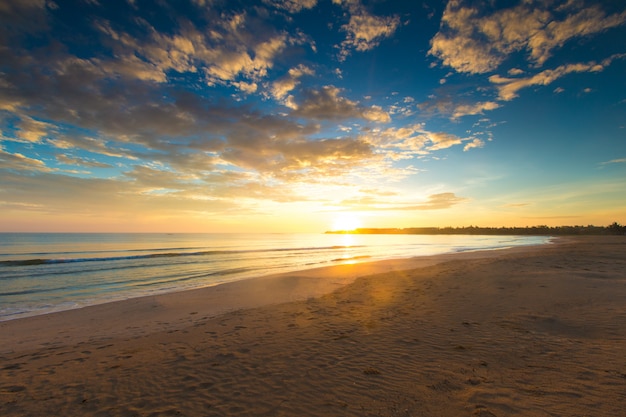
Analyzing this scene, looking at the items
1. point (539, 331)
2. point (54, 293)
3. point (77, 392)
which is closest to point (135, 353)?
point (77, 392)

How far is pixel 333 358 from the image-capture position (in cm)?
630

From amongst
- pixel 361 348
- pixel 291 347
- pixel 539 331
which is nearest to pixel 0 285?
pixel 291 347

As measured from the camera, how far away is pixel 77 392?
523 cm

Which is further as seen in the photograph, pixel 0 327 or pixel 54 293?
pixel 54 293

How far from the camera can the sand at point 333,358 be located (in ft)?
15.0

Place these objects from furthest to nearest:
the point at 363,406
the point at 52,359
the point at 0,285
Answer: the point at 0,285 < the point at 52,359 < the point at 363,406

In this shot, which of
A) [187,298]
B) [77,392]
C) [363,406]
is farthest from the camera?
[187,298]

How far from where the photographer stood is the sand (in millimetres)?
4570

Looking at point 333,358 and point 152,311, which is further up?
point 333,358

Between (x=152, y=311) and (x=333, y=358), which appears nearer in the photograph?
(x=333, y=358)

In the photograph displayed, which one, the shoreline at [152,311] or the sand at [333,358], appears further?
the shoreline at [152,311]

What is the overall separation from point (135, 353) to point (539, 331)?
10229 mm

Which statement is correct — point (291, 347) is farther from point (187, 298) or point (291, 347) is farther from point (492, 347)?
point (187, 298)

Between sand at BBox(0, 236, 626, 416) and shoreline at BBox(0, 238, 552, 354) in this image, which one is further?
shoreline at BBox(0, 238, 552, 354)
